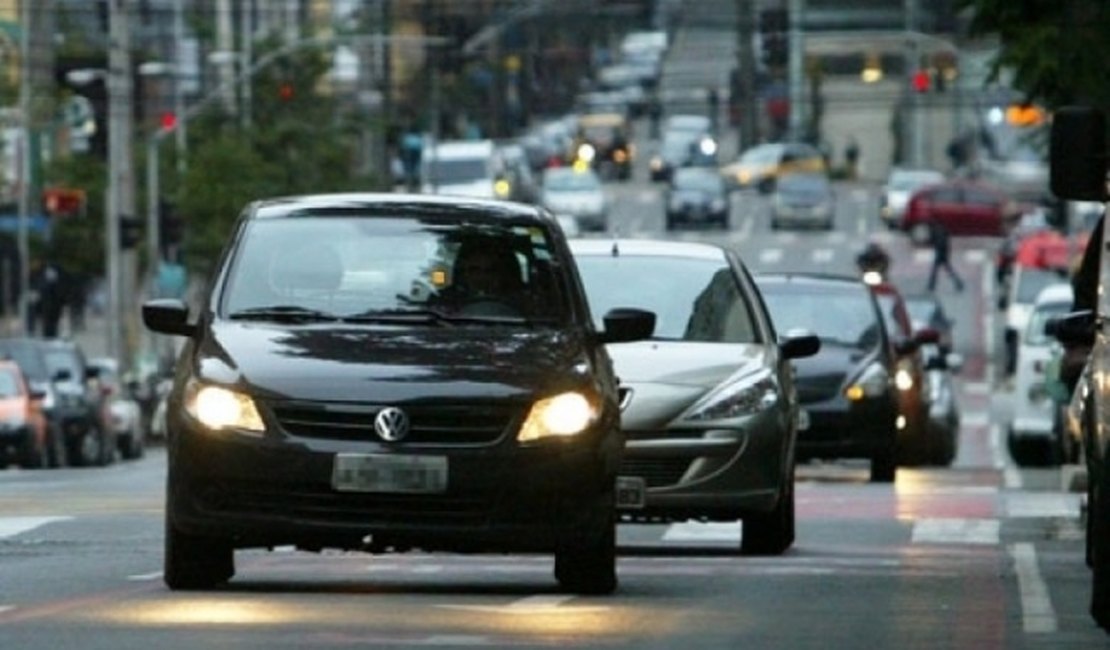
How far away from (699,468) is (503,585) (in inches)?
122

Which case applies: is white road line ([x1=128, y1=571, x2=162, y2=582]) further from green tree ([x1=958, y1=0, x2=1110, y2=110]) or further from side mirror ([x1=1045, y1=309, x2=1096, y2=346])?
green tree ([x1=958, y1=0, x2=1110, y2=110])

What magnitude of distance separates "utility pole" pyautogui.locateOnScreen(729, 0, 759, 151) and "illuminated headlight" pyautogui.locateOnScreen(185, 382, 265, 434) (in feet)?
281

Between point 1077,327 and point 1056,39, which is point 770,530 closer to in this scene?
point 1077,327

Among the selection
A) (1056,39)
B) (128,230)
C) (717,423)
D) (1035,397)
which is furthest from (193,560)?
(128,230)

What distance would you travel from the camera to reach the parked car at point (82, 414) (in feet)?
156

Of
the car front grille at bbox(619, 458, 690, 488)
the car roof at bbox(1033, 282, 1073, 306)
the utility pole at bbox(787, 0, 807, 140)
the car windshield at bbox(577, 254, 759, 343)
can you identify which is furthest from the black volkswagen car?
the utility pole at bbox(787, 0, 807, 140)

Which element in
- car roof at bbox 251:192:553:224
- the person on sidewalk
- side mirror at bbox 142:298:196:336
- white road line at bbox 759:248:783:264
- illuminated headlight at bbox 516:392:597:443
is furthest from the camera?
white road line at bbox 759:248:783:264

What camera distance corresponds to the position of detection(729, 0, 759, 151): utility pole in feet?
339

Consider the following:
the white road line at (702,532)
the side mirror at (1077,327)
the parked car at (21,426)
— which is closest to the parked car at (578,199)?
the parked car at (21,426)

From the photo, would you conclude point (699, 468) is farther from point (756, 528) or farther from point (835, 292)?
point (835, 292)

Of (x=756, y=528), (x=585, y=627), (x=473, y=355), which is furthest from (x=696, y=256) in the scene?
(x=585, y=627)

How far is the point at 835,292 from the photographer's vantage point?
1233 inches

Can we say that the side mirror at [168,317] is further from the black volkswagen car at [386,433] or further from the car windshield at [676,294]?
the car windshield at [676,294]

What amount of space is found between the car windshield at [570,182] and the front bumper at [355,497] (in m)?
85.8
